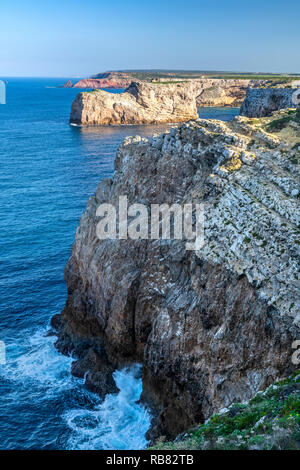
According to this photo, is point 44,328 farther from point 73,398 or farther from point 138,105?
point 138,105

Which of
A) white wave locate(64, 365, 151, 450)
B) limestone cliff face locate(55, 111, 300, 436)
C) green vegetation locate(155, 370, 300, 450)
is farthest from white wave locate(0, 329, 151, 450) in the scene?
green vegetation locate(155, 370, 300, 450)

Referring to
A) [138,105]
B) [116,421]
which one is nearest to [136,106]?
[138,105]

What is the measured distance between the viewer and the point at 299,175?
120 ft

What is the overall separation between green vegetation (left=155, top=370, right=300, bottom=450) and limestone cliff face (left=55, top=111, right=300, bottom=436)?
18.4ft

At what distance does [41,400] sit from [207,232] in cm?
2330

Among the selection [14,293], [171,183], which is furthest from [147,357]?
[14,293]

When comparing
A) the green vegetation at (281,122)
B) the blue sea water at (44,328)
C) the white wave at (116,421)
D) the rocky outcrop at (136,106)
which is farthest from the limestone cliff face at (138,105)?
the white wave at (116,421)

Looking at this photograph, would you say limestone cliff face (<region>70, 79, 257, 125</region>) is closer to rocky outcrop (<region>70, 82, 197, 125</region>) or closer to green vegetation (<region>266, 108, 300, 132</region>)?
rocky outcrop (<region>70, 82, 197, 125</region>)

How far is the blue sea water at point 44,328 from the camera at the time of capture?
36.7 meters

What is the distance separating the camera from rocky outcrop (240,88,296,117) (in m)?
109

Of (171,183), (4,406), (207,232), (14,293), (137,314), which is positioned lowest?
(4,406)

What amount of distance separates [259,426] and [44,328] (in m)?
36.5

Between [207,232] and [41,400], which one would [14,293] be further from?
[207,232]

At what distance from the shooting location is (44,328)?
5125cm
